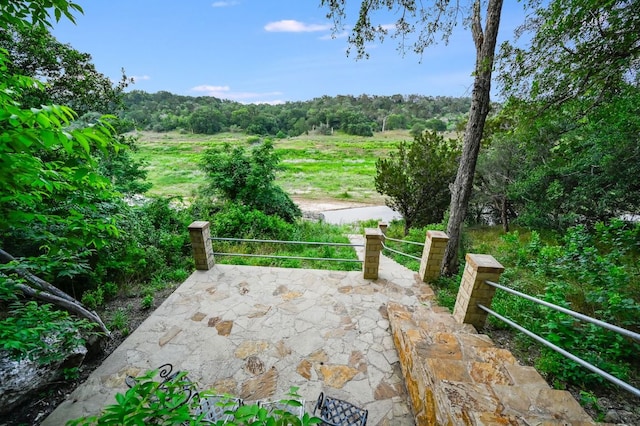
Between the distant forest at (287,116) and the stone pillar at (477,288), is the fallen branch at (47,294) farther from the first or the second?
the distant forest at (287,116)

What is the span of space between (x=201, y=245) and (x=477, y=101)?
17.6 feet

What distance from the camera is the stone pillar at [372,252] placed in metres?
4.76

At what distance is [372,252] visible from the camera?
4.86 m

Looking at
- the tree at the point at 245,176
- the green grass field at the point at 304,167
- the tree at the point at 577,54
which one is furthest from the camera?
the green grass field at the point at 304,167

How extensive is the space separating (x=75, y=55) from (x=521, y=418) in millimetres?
11282

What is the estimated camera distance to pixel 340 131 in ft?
230

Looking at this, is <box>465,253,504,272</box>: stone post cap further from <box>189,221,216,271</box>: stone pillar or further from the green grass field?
the green grass field

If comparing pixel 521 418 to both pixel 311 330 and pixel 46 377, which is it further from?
pixel 46 377

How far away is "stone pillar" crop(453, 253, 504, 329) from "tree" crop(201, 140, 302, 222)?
8619 millimetres

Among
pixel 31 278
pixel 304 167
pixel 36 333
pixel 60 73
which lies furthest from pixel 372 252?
pixel 304 167

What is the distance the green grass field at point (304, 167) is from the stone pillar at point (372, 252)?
722 centimetres

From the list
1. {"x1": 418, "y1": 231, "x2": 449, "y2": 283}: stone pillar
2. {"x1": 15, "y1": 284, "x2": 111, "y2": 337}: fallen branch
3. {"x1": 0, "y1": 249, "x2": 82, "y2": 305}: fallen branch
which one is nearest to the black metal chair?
{"x1": 15, "y1": 284, "x2": 111, "y2": 337}: fallen branch

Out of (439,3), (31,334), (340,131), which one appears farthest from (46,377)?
(340,131)

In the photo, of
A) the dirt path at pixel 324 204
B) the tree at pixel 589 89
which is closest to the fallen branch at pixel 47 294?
the tree at pixel 589 89
